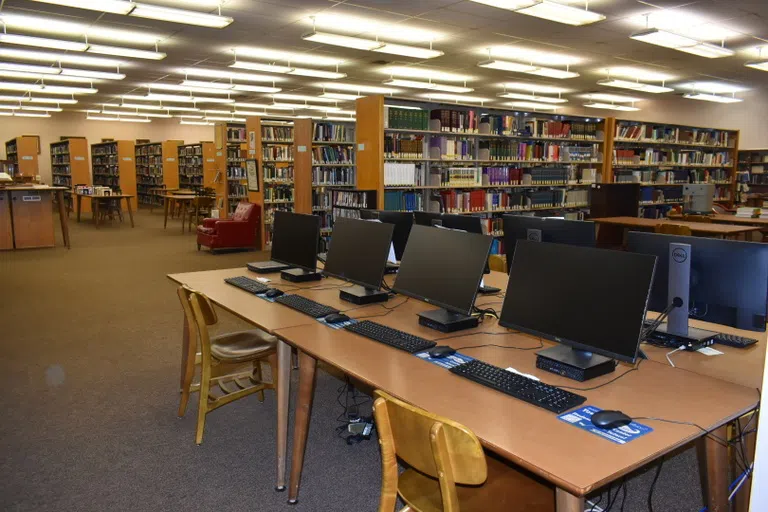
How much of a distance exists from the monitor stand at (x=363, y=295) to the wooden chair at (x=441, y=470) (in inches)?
48.2

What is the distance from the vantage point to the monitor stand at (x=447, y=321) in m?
2.52

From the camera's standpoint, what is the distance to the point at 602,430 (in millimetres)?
1556

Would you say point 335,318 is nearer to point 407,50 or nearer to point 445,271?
point 445,271

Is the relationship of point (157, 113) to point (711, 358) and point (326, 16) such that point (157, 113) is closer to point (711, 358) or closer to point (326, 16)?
point (326, 16)

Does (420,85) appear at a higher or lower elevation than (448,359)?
higher

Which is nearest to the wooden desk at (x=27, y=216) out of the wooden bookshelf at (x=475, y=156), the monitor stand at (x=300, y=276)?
A: the wooden bookshelf at (x=475, y=156)

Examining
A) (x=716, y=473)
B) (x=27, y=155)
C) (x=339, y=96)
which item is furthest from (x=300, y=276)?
(x=27, y=155)

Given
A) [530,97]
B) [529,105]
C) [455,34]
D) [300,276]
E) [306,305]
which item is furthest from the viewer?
[529,105]

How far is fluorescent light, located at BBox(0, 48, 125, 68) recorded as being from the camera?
31.6ft

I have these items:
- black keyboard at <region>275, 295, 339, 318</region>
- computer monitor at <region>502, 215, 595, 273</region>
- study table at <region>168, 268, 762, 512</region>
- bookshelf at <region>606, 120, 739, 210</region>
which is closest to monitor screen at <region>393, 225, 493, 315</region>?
study table at <region>168, 268, 762, 512</region>

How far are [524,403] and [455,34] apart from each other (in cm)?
811

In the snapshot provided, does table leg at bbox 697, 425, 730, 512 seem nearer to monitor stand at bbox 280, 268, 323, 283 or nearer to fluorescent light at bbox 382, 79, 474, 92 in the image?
monitor stand at bbox 280, 268, 323, 283

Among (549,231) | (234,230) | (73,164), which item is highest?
(73,164)

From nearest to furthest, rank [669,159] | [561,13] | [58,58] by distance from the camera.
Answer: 1. [561,13]
2. [58,58]
3. [669,159]
